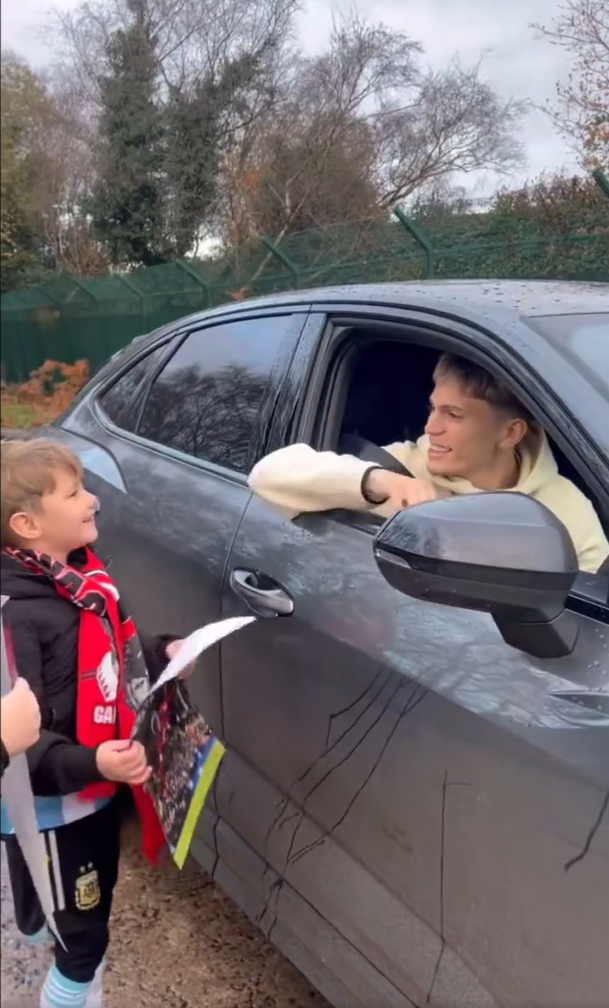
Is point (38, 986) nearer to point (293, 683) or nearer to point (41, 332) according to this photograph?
point (293, 683)

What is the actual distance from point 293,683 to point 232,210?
929 mm

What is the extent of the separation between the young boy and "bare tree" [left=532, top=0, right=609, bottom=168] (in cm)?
121

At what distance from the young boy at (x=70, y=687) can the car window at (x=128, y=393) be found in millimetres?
1223

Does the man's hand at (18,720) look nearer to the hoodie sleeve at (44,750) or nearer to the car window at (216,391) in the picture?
the hoodie sleeve at (44,750)

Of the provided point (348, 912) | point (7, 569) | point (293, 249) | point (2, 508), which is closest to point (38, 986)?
point (348, 912)

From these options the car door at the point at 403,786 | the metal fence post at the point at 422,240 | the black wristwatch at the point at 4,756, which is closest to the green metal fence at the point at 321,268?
the metal fence post at the point at 422,240

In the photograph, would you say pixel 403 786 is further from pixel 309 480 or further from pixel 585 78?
pixel 585 78

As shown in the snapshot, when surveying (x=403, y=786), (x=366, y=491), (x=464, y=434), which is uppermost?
(x=464, y=434)

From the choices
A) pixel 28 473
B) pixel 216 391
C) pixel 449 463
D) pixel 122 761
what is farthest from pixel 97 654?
pixel 216 391

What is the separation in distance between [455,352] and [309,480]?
376 millimetres

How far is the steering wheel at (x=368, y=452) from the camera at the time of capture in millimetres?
2154

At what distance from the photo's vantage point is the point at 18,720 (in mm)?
1137

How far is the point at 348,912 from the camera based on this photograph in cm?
184

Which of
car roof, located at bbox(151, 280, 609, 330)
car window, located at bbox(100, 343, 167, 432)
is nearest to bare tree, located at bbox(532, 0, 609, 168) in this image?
car roof, located at bbox(151, 280, 609, 330)
